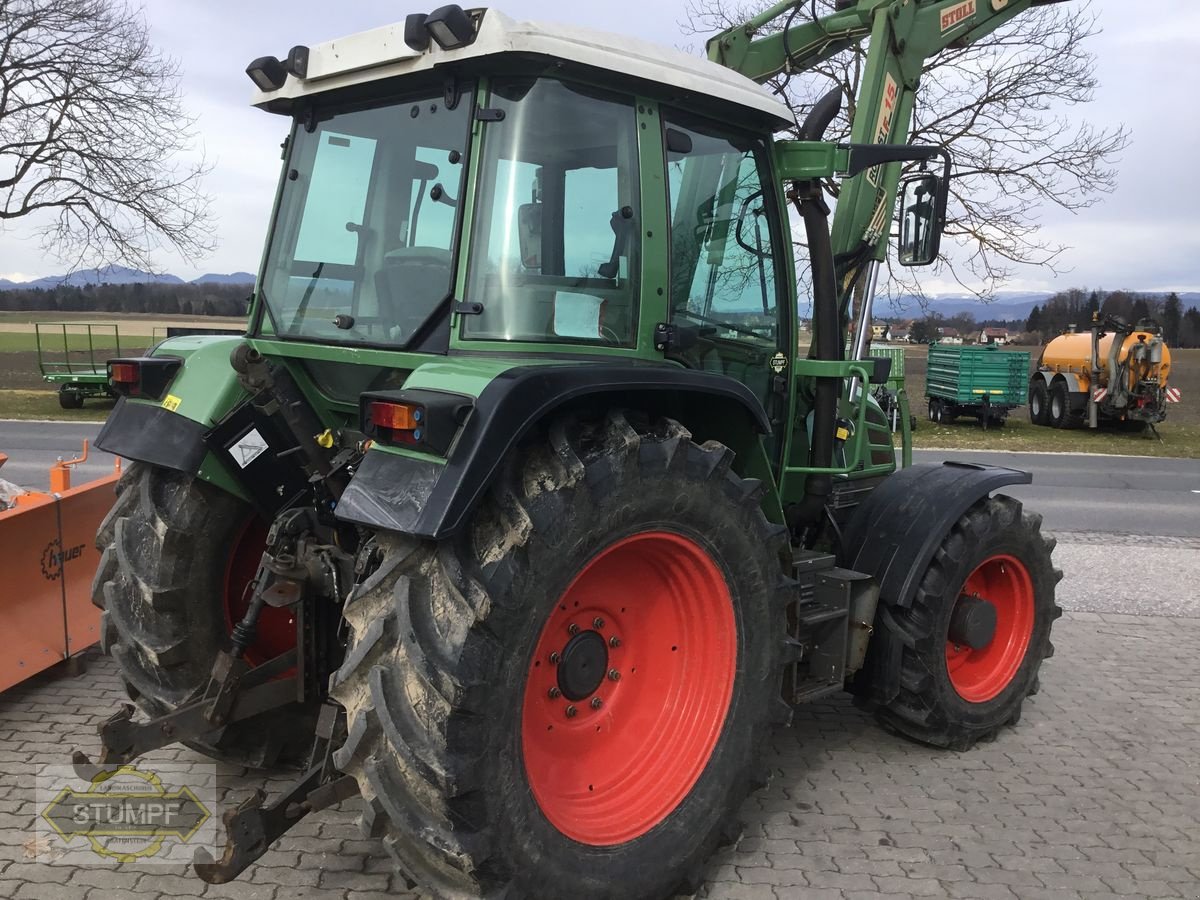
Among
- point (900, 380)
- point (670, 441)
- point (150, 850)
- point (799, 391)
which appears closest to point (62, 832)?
point (150, 850)

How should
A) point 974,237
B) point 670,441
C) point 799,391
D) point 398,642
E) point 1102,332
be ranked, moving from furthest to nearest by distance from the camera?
point 1102,332, point 974,237, point 799,391, point 670,441, point 398,642

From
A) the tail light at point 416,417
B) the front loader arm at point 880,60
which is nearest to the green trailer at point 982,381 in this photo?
the front loader arm at point 880,60

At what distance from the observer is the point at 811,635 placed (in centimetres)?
390

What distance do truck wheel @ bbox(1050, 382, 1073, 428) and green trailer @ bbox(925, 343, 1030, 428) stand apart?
0.66 meters

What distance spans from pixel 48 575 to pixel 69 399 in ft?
55.5

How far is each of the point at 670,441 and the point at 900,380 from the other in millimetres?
2713

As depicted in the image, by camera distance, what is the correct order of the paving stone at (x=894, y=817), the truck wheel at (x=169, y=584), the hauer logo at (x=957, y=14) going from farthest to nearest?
the hauer logo at (x=957, y=14), the truck wheel at (x=169, y=584), the paving stone at (x=894, y=817)

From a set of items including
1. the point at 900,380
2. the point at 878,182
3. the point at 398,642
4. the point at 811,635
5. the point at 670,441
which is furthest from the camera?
the point at 900,380

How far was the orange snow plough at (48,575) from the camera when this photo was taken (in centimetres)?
447

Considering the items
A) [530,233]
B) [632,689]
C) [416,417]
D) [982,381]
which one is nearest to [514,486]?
[416,417]

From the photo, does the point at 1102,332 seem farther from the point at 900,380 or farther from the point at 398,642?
the point at 398,642

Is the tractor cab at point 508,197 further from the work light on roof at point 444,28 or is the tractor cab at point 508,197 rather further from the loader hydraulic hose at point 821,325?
the loader hydraulic hose at point 821,325

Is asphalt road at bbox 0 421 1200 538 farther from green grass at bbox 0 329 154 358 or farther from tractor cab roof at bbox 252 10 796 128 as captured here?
tractor cab roof at bbox 252 10 796 128

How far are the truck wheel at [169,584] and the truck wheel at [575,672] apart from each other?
3.65 feet
